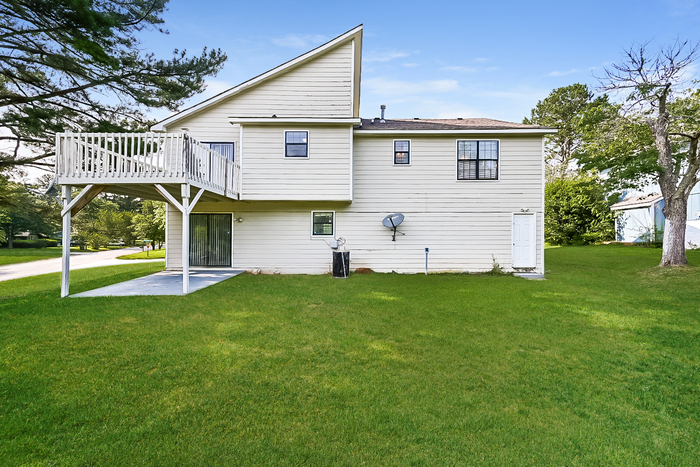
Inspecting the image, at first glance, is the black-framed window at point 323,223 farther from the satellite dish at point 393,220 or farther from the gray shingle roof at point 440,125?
the gray shingle roof at point 440,125

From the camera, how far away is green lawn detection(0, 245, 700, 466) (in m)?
2.53

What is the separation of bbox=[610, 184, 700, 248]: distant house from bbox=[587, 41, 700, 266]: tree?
914 centimetres

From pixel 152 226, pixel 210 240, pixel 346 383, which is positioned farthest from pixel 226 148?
pixel 152 226

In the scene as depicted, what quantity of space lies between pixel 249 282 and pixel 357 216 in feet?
14.7

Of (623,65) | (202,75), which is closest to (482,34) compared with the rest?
(623,65)

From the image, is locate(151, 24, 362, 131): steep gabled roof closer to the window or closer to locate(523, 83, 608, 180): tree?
the window

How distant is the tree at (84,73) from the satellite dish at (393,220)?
9.44 meters

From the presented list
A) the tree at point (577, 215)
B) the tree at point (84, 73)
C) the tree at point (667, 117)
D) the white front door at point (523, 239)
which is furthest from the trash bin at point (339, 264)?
the tree at point (577, 215)

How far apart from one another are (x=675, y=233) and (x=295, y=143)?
13719 mm

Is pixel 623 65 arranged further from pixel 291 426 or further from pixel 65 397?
pixel 65 397

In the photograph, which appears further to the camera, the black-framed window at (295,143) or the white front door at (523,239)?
the white front door at (523,239)

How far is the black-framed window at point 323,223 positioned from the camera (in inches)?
480

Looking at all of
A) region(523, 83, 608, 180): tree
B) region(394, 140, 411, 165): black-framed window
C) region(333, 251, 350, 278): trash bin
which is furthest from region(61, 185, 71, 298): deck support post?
region(523, 83, 608, 180): tree

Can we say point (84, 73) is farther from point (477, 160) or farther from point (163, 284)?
point (477, 160)
